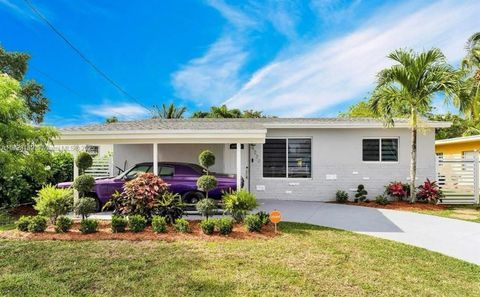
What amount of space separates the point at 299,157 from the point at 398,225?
4940 millimetres

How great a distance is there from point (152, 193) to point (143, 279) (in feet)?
10.7

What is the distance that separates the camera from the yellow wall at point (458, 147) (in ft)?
56.2

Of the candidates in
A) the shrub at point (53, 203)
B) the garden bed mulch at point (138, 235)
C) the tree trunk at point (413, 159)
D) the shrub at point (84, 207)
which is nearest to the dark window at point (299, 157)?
the tree trunk at point (413, 159)

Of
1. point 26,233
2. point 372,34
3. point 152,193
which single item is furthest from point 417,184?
point 26,233

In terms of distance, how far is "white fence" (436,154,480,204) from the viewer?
38.5 feet

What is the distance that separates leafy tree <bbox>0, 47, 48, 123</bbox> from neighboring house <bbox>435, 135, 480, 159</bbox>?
25.4 metres

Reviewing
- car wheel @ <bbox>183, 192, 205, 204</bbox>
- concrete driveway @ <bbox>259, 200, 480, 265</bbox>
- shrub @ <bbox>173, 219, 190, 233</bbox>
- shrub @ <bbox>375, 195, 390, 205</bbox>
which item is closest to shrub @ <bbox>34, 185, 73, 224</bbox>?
shrub @ <bbox>173, 219, 190, 233</bbox>

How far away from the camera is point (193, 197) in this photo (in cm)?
1017

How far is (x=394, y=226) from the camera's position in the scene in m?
8.20

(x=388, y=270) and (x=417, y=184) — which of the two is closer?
(x=388, y=270)

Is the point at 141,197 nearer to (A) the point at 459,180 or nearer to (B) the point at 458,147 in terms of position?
(A) the point at 459,180

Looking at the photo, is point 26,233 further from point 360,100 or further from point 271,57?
point 360,100

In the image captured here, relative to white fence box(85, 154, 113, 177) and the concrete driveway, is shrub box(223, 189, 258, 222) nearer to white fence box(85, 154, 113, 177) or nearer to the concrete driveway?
the concrete driveway

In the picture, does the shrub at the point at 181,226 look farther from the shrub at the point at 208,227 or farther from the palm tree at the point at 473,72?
the palm tree at the point at 473,72
